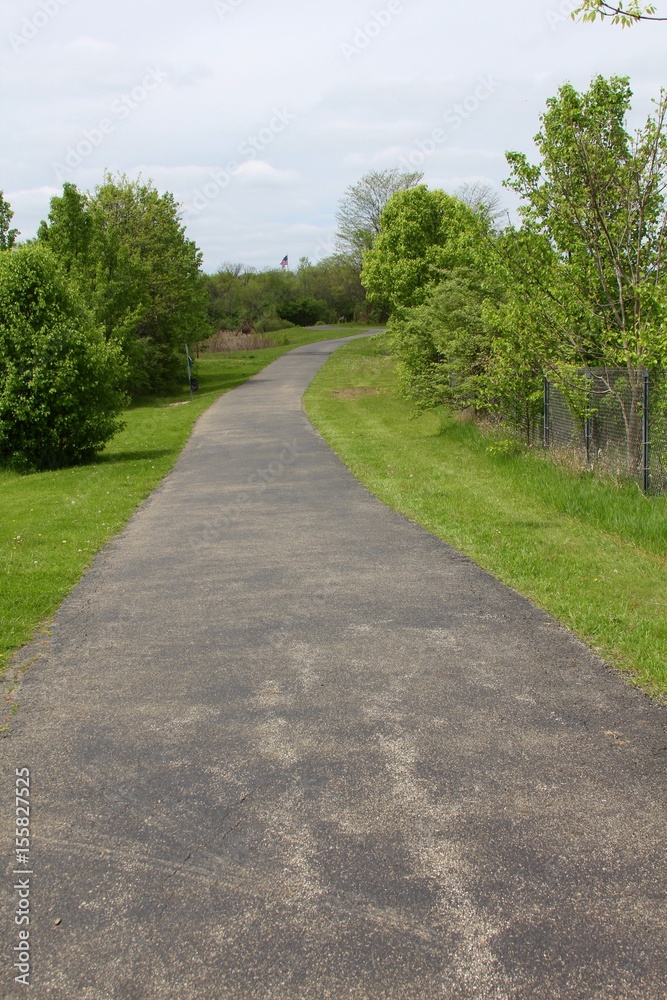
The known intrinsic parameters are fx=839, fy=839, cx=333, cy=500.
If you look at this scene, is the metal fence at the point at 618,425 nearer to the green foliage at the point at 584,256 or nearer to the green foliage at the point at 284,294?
the green foliage at the point at 584,256

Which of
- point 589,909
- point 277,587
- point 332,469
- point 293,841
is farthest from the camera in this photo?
point 332,469

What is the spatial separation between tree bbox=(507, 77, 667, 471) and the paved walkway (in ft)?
22.4

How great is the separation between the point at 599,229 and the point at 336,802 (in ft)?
36.0

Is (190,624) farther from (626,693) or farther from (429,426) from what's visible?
(429,426)

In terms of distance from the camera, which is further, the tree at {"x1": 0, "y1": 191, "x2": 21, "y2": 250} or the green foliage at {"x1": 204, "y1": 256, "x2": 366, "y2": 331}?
the green foliage at {"x1": 204, "y1": 256, "x2": 366, "y2": 331}

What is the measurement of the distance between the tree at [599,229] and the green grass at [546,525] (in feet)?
5.23

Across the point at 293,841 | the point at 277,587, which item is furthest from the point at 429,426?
the point at 293,841

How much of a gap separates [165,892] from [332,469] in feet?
40.2

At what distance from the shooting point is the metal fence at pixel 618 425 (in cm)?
1108

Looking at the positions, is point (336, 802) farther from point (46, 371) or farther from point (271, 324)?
point (271, 324)

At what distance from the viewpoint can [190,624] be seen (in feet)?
21.5

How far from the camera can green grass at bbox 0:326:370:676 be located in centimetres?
734

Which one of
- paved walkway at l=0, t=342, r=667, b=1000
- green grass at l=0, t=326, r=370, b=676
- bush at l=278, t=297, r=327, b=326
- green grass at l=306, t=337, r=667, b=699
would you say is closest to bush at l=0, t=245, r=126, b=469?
green grass at l=0, t=326, r=370, b=676

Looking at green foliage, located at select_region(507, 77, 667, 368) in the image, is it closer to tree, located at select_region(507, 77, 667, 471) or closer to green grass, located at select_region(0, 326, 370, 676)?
tree, located at select_region(507, 77, 667, 471)
